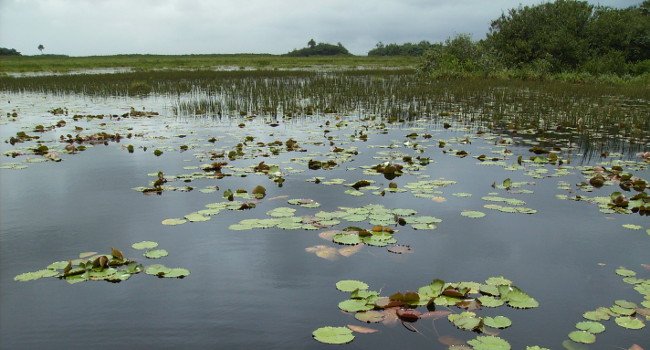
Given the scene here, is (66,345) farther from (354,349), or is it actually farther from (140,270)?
(354,349)

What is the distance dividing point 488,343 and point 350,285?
1.19m

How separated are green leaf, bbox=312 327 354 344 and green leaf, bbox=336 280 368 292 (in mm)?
588

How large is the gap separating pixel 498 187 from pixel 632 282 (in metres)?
2.99

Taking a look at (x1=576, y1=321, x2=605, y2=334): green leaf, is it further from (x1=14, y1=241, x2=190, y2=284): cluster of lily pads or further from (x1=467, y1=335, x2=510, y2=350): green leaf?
(x1=14, y1=241, x2=190, y2=284): cluster of lily pads

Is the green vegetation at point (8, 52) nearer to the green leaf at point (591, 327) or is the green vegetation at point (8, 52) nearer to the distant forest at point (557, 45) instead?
the distant forest at point (557, 45)

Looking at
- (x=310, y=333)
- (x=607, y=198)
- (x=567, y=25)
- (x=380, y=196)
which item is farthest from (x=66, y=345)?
(x=567, y=25)

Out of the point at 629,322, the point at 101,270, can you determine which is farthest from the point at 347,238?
the point at 629,322

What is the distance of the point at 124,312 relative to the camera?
373cm

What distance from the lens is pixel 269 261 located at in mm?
4605

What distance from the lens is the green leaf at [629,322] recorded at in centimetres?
339

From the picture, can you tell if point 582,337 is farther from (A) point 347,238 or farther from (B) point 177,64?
(B) point 177,64

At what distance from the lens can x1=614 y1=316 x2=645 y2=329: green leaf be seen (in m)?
3.39

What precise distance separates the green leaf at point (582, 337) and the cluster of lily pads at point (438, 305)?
339 mm

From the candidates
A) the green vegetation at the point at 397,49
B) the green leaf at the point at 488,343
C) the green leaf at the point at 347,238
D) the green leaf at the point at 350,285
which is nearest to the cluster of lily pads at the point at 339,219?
the green leaf at the point at 347,238
